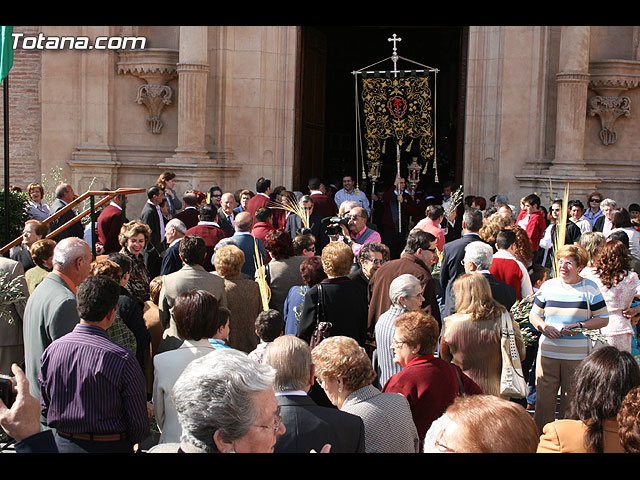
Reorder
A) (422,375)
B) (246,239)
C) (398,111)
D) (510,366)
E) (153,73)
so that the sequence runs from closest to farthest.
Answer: (422,375) < (510,366) < (246,239) < (398,111) < (153,73)

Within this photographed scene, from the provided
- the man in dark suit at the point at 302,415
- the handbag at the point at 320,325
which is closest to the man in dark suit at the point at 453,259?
the handbag at the point at 320,325

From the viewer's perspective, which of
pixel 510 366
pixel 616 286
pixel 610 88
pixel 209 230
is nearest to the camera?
pixel 510 366

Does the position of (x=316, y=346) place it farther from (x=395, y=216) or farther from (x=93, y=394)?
(x=395, y=216)

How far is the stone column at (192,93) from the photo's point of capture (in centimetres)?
1525

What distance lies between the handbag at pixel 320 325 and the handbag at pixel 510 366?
1.27 m

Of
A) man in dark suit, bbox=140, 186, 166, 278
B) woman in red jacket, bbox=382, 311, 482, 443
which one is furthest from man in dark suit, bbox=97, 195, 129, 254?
woman in red jacket, bbox=382, 311, 482, 443

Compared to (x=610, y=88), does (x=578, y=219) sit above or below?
below

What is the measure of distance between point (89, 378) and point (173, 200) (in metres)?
8.78

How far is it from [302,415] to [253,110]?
12579 mm

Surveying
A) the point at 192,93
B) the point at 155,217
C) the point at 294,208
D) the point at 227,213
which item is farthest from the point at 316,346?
the point at 192,93

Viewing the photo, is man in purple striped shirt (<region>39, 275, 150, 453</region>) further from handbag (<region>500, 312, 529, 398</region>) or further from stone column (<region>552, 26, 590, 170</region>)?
stone column (<region>552, 26, 590, 170</region>)

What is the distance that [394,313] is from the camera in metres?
5.95

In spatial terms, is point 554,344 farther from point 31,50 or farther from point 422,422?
point 31,50

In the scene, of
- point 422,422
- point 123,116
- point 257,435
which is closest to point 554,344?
point 422,422
